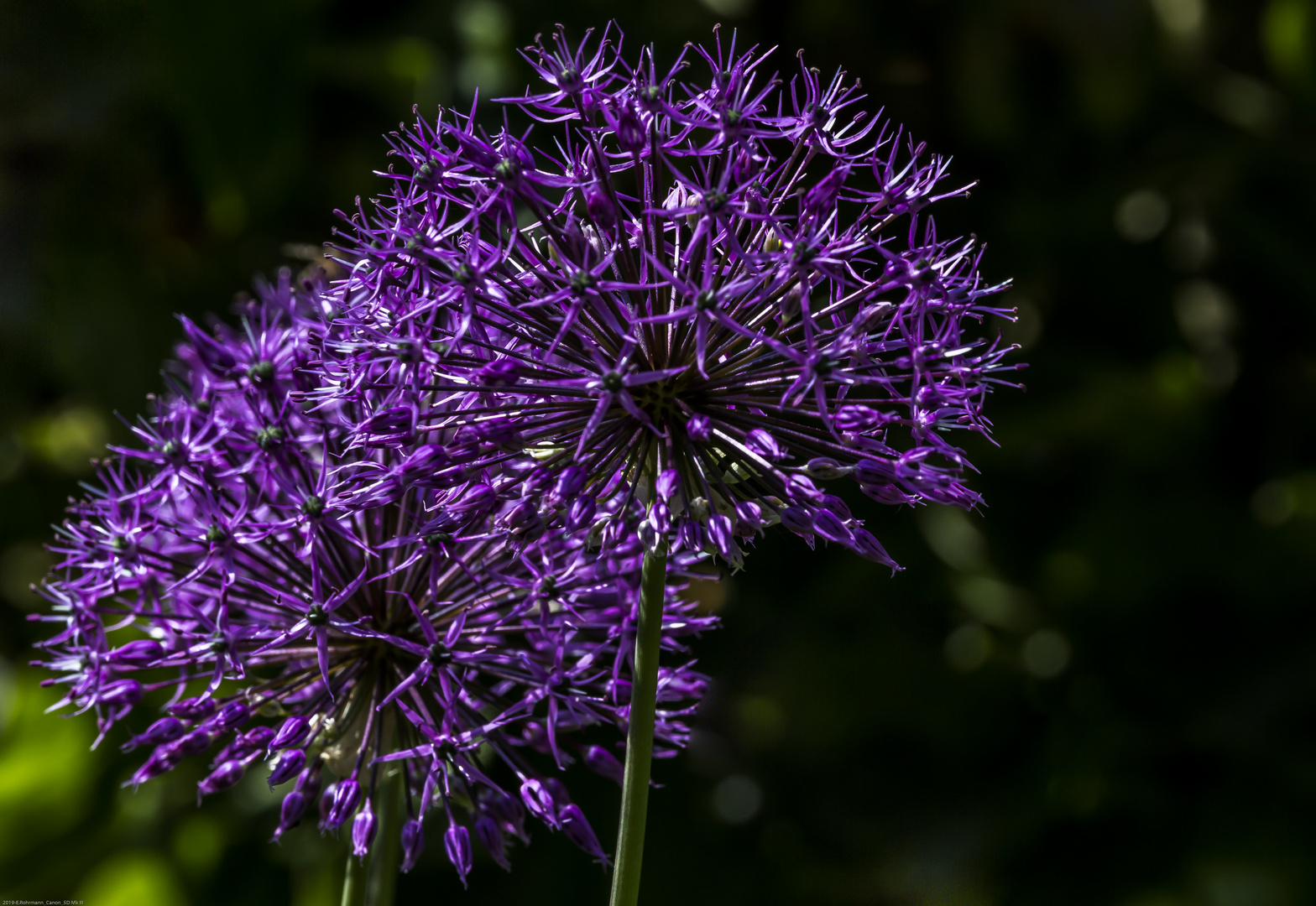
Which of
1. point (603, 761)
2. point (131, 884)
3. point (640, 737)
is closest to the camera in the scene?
point (640, 737)

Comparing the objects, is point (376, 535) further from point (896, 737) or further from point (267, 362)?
point (896, 737)

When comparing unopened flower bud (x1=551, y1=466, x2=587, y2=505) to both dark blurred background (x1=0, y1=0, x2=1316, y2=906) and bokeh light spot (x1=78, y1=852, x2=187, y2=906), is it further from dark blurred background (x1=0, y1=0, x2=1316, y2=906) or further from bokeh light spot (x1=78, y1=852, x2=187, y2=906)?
bokeh light spot (x1=78, y1=852, x2=187, y2=906)

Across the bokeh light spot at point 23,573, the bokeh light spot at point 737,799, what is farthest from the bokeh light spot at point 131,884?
the bokeh light spot at point 737,799

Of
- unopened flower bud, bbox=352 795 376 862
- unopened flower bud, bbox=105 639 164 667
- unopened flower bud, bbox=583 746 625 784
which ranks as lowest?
unopened flower bud, bbox=352 795 376 862

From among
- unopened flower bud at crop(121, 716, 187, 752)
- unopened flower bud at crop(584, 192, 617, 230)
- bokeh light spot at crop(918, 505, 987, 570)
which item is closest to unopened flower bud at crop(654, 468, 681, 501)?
unopened flower bud at crop(584, 192, 617, 230)

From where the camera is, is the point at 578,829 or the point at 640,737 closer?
the point at 640,737

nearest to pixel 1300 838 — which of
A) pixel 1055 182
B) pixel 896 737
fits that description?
pixel 896 737

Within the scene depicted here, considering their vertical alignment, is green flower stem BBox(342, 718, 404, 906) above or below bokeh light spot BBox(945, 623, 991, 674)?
below

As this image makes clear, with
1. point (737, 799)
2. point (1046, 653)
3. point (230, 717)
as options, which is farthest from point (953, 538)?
point (230, 717)

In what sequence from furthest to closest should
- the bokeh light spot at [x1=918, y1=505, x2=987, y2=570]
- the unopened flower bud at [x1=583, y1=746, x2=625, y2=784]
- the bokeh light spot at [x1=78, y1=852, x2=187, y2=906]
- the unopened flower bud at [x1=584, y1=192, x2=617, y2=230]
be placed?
the bokeh light spot at [x1=918, y1=505, x2=987, y2=570] < the bokeh light spot at [x1=78, y1=852, x2=187, y2=906] < the unopened flower bud at [x1=583, y1=746, x2=625, y2=784] < the unopened flower bud at [x1=584, y1=192, x2=617, y2=230]

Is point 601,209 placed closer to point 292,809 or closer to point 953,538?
point 292,809
